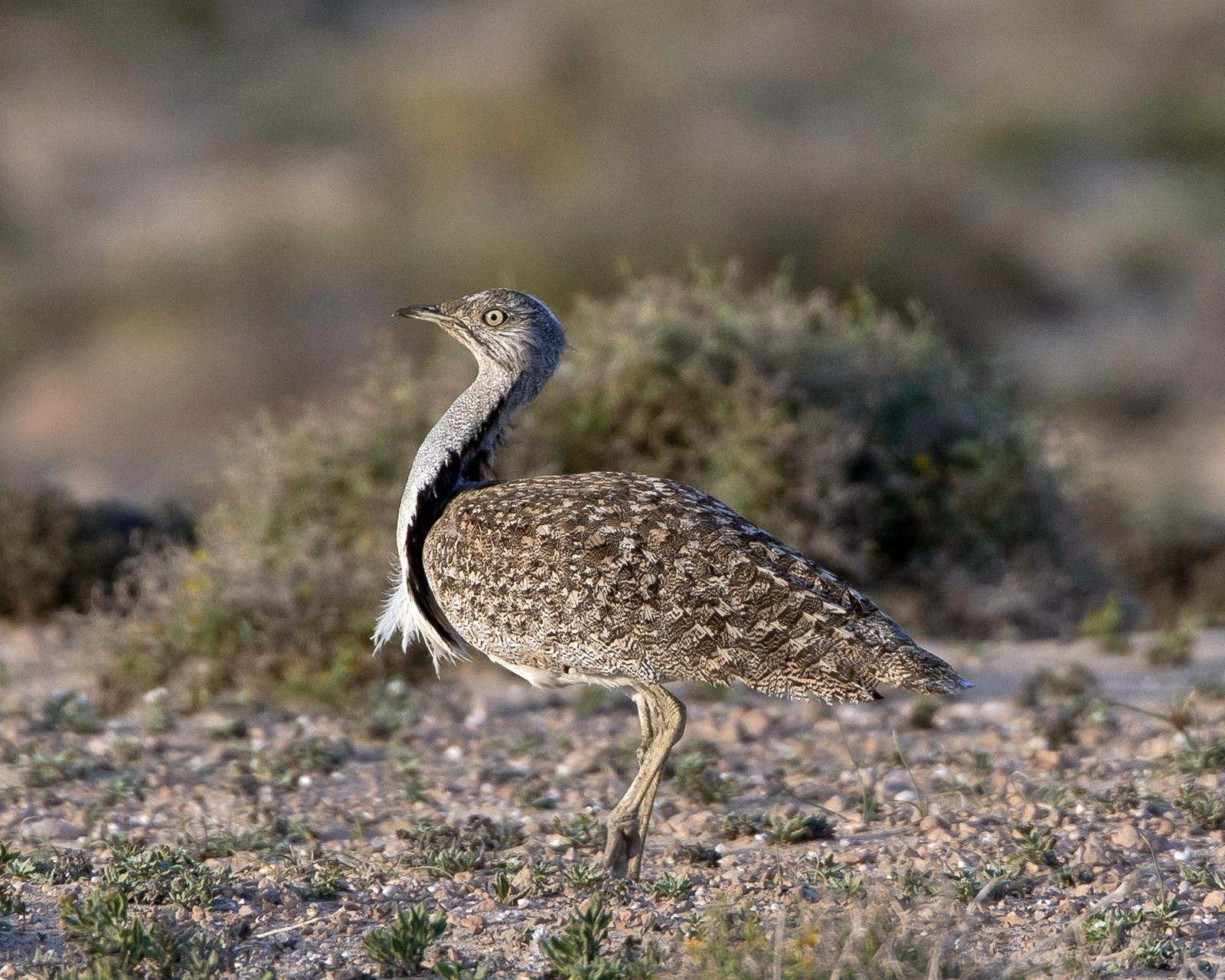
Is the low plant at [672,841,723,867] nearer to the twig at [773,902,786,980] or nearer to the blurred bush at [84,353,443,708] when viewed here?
the twig at [773,902,786,980]

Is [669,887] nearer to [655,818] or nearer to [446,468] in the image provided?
[655,818]

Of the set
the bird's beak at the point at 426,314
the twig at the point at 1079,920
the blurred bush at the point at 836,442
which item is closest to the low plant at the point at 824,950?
the twig at the point at 1079,920

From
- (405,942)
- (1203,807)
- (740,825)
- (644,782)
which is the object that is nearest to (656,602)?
(644,782)

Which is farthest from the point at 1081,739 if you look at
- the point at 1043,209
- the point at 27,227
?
the point at 27,227

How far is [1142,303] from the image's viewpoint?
22891mm

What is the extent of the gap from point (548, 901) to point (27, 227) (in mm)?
23275

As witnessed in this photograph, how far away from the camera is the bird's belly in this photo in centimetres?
422

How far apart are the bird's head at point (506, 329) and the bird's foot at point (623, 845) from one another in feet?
5.20

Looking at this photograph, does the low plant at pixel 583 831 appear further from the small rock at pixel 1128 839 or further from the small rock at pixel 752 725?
the small rock at pixel 1128 839

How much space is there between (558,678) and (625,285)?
8429 mm

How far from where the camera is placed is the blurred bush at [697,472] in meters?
7.02

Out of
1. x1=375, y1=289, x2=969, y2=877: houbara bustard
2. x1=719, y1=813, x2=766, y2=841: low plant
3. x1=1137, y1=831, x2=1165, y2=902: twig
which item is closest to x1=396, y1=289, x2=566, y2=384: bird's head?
x1=375, y1=289, x2=969, y2=877: houbara bustard

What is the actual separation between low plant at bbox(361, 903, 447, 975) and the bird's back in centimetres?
97

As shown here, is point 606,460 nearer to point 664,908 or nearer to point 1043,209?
point 664,908
